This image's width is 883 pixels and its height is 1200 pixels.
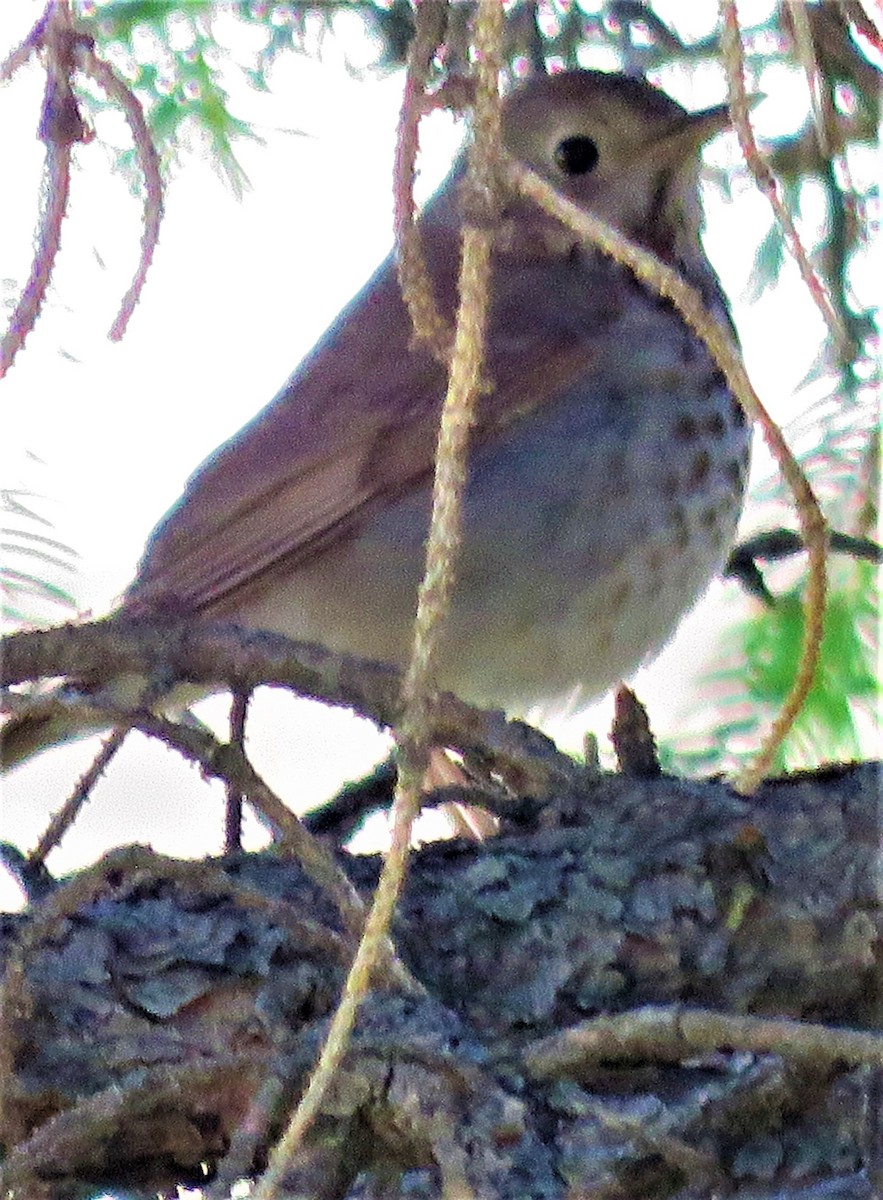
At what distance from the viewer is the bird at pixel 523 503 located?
1.59 m

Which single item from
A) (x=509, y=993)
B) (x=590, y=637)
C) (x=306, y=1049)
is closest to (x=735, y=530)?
(x=590, y=637)

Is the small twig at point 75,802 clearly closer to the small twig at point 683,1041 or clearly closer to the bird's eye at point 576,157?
the small twig at point 683,1041

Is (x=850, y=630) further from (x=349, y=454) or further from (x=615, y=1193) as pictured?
(x=615, y=1193)

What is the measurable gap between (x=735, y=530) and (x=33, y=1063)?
0.88 m

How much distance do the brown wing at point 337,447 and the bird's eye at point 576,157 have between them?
0.14 m

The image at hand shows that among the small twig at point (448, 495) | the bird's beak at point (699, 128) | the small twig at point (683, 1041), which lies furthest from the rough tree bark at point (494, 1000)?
the bird's beak at point (699, 128)

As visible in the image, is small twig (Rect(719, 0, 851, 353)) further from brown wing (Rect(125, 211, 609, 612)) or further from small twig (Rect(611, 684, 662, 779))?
brown wing (Rect(125, 211, 609, 612))

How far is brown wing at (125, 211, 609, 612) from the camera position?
160cm

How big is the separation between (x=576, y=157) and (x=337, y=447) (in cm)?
45

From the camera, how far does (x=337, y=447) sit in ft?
5.49

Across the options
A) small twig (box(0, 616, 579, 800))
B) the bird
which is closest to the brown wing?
the bird

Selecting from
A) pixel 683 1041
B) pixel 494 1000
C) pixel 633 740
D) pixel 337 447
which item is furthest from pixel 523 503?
pixel 683 1041

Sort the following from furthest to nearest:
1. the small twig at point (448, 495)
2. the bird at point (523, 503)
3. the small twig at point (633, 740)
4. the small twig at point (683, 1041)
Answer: the bird at point (523, 503) < the small twig at point (633, 740) < the small twig at point (683, 1041) < the small twig at point (448, 495)

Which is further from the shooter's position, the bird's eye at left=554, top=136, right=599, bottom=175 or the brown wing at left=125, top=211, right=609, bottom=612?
the bird's eye at left=554, top=136, right=599, bottom=175
